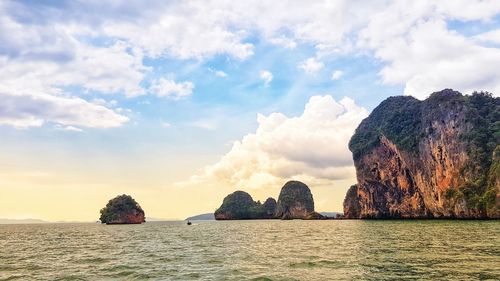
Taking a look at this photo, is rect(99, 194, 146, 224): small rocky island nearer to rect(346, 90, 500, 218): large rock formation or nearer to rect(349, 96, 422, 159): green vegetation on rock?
rect(346, 90, 500, 218): large rock formation

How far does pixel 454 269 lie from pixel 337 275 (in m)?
7.24

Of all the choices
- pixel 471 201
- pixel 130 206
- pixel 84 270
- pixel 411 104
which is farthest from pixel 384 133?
pixel 84 270

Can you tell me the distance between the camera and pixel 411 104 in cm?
17312

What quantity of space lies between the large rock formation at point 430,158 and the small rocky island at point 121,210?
10827 centimetres

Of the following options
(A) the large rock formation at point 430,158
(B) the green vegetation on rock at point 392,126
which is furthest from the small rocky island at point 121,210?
(B) the green vegetation on rock at point 392,126

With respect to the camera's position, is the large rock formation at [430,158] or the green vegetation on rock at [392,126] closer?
the large rock formation at [430,158]

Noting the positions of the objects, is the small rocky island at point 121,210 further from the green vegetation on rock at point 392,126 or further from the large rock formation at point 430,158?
the green vegetation on rock at point 392,126

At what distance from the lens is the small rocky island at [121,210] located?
187 metres

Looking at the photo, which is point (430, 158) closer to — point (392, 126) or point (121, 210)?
point (392, 126)

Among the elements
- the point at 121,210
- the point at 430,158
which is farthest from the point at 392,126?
the point at 121,210

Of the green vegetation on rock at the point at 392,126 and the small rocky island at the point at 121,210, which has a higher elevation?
the green vegetation on rock at the point at 392,126

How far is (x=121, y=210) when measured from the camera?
7352 inches

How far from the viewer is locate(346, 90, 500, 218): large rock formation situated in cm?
12344

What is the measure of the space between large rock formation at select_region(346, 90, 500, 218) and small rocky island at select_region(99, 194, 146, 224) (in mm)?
108268
